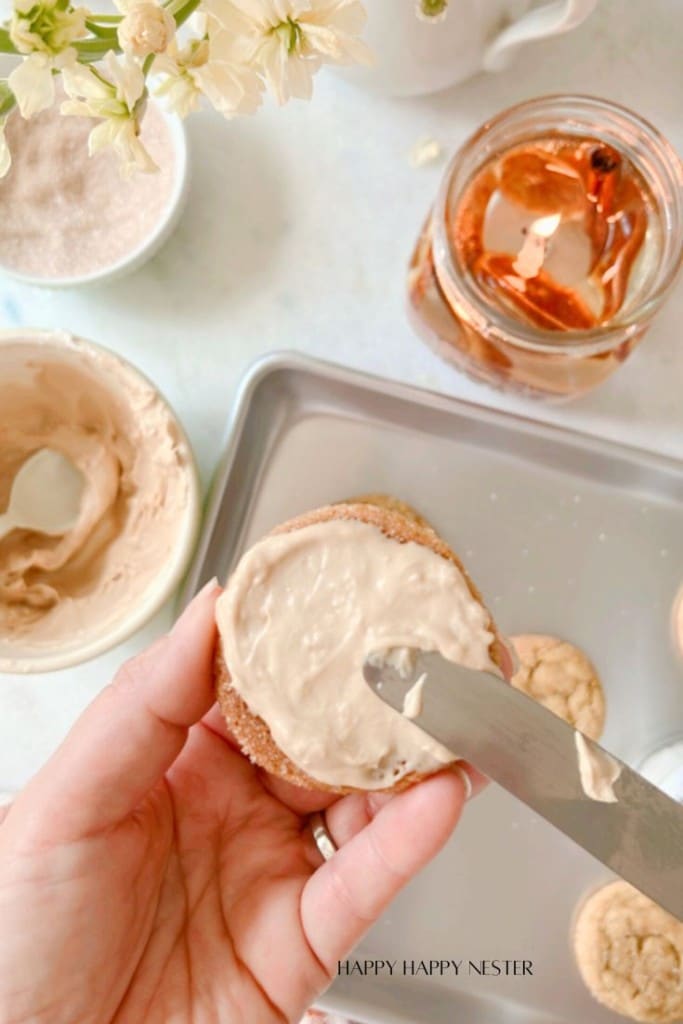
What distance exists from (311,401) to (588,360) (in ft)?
0.68

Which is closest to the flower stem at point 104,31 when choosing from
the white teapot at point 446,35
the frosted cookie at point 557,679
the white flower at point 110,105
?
the white flower at point 110,105

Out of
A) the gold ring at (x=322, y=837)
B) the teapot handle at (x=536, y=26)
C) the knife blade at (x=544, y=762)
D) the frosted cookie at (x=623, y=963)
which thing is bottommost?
the frosted cookie at (x=623, y=963)

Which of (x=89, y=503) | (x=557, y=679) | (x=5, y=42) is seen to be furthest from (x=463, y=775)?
(x=5, y=42)

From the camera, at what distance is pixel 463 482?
76 centimetres

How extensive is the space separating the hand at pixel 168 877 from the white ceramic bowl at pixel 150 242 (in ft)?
0.90

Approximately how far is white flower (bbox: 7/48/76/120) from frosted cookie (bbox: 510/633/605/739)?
1.64ft

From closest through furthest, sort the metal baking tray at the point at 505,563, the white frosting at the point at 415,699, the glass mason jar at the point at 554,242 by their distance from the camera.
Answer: the white frosting at the point at 415,699 < the glass mason jar at the point at 554,242 < the metal baking tray at the point at 505,563

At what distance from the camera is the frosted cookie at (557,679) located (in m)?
0.75

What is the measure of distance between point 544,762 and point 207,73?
15.1 inches

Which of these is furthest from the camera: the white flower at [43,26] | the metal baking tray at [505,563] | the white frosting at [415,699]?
the metal baking tray at [505,563]

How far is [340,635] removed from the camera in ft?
1.79

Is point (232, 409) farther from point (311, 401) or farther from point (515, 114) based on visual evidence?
point (515, 114)

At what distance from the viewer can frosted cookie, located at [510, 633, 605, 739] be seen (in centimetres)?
75

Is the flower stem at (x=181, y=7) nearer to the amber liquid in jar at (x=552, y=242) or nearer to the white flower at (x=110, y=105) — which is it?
the white flower at (x=110, y=105)
